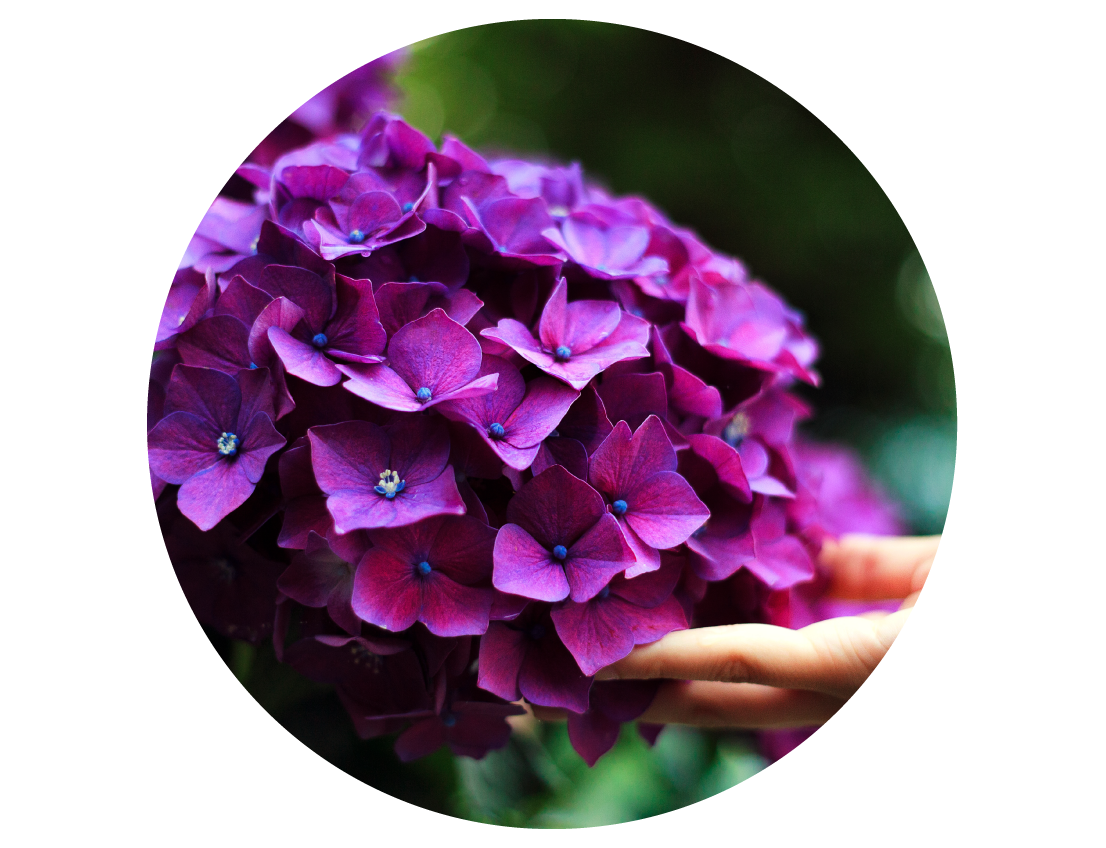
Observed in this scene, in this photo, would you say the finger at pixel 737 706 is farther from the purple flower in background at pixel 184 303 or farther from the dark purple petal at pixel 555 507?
the purple flower in background at pixel 184 303

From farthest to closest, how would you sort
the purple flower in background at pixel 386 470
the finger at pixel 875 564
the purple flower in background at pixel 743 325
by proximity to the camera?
the finger at pixel 875 564 → the purple flower in background at pixel 743 325 → the purple flower in background at pixel 386 470

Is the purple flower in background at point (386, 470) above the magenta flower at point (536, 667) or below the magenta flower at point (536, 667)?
above

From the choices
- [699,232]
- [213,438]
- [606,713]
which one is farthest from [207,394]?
[699,232]

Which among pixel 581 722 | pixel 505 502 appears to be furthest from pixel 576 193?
pixel 581 722

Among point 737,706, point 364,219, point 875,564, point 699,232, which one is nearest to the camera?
point 364,219

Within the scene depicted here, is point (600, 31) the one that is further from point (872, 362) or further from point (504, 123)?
point (872, 362)

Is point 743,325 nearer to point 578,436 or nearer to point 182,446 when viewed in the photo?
point 578,436

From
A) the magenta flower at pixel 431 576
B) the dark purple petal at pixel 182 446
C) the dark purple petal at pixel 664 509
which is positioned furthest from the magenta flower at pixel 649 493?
the dark purple petal at pixel 182 446

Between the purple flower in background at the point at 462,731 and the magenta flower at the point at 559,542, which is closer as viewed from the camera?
the magenta flower at the point at 559,542
